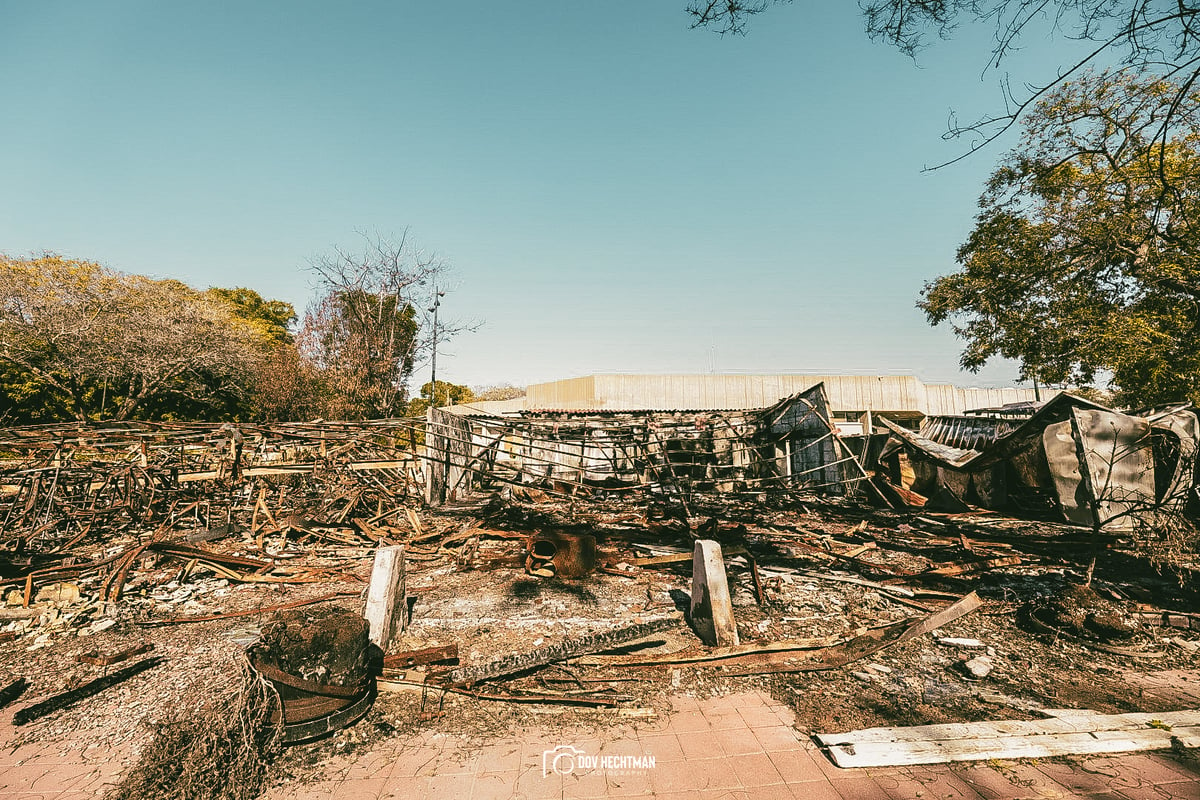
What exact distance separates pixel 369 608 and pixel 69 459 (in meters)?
7.57

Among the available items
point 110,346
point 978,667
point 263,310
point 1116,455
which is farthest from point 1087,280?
point 263,310

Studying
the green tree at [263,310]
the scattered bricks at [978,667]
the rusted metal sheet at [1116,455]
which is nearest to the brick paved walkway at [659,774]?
the scattered bricks at [978,667]

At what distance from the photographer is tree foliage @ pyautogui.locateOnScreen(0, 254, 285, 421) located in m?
18.5

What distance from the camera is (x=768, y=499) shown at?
1293cm

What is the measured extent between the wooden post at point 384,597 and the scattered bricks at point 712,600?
268 centimetres

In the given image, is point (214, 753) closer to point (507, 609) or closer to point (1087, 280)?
point (507, 609)

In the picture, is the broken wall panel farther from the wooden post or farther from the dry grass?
the dry grass

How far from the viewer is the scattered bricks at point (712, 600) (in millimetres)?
4406

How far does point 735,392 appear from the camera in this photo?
33281 mm

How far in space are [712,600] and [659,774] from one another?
1.75 m

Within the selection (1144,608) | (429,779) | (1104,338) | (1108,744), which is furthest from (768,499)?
(429,779)

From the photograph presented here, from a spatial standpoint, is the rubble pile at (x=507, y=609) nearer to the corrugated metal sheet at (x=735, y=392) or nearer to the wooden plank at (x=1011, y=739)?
the wooden plank at (x=1011, y=739)

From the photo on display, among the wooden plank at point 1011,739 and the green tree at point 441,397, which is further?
the green tree at point 441,397

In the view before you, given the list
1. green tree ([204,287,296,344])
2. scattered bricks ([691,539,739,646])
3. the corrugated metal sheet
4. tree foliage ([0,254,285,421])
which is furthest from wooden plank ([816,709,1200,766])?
green tree ([204,287,296,344])
